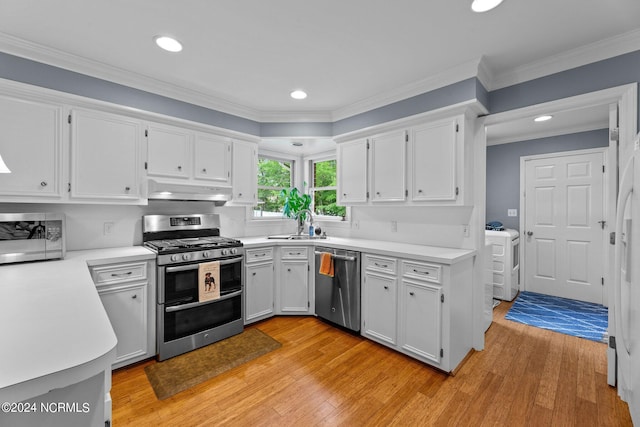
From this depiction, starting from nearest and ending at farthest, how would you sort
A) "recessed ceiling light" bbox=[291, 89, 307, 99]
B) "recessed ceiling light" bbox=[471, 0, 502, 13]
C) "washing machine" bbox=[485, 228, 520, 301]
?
1. "recessed ceiling light" bbox=[471, 0, 502, 13]
2. "recessed ceiling light" bbox=[291, 89, 307, 99]
3. "washing machine" bbox=[485, 228, 520, 301]

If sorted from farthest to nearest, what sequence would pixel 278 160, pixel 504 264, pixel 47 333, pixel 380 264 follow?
pixel 278 160 → pixel 504 264 → pixel 380 264 → pixel 47 333

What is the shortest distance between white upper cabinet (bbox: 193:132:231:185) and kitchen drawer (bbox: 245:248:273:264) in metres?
0.85

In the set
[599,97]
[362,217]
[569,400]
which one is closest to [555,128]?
[599,97]

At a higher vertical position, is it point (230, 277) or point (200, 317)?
point (230, 277)

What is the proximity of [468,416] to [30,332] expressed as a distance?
2293 mm

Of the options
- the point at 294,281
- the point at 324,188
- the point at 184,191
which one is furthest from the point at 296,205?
the point at 184,191

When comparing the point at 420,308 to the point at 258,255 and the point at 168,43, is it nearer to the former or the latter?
the point at 258,255

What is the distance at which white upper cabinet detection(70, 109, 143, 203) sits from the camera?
229cm

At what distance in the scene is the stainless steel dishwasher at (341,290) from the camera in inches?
112

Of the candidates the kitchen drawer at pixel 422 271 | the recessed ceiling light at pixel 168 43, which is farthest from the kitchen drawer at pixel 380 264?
the recessed ceiling light at pixel 168 43

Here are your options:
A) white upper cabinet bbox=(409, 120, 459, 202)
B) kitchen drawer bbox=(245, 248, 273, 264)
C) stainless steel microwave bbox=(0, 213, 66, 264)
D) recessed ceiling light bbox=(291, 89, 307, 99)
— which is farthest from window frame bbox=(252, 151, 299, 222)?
white upper cabinet bbox=(409, 120, 459, 202)

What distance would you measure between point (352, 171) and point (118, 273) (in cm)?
251

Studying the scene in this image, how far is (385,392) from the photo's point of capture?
80.0 inches

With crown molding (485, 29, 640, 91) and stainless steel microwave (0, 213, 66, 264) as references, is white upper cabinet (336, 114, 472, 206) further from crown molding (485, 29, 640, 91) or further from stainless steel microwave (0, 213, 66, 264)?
stainless steel microwave (0, 213, 66, 264)
